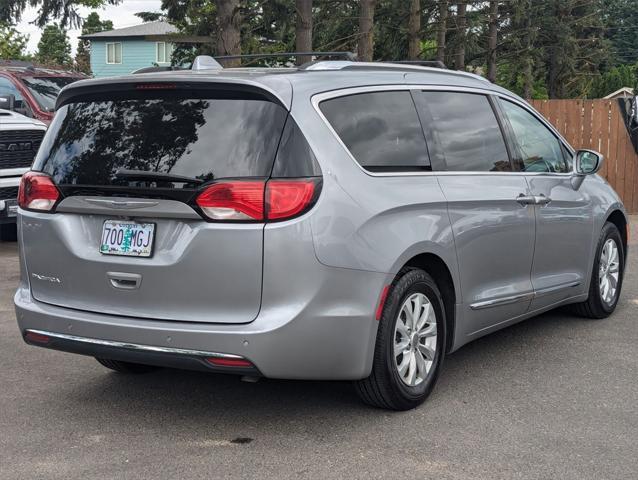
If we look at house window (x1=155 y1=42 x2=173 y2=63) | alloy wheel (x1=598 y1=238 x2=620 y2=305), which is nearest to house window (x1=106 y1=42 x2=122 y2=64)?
house window (x1=155 y1=42 x2=173 y2=63)

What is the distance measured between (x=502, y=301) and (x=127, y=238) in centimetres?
241

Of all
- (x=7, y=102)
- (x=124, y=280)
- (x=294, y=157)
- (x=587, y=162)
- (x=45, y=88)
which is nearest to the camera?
(x=294, y=157)

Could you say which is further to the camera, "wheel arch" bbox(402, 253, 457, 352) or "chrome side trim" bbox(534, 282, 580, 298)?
"chrome side trim" bbox(534, 282, 580, 298)

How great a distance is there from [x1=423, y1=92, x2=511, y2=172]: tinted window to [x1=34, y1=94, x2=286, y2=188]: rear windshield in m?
1.32

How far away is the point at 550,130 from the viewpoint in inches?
271

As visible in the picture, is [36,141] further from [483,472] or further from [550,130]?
[483,472]

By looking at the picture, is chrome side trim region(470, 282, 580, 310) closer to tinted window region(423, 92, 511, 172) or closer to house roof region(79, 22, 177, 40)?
Result: tinted window region(423, 92, 511, 172)

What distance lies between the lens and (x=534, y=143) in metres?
6.58

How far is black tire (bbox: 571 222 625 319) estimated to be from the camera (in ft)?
23.7

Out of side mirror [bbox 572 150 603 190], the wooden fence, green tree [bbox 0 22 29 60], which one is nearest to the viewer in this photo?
side mirror [bbox 572 150 603 190]

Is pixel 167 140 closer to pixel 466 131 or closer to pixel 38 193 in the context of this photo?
pixel 38 193

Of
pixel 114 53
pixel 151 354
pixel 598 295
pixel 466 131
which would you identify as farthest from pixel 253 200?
pixel 114 53

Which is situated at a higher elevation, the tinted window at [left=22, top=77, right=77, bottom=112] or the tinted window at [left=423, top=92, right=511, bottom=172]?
the tinted window at [left=423, top=92, right=511, bottom=172]

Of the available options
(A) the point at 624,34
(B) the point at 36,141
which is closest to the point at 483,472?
(B) the point at 36,141
